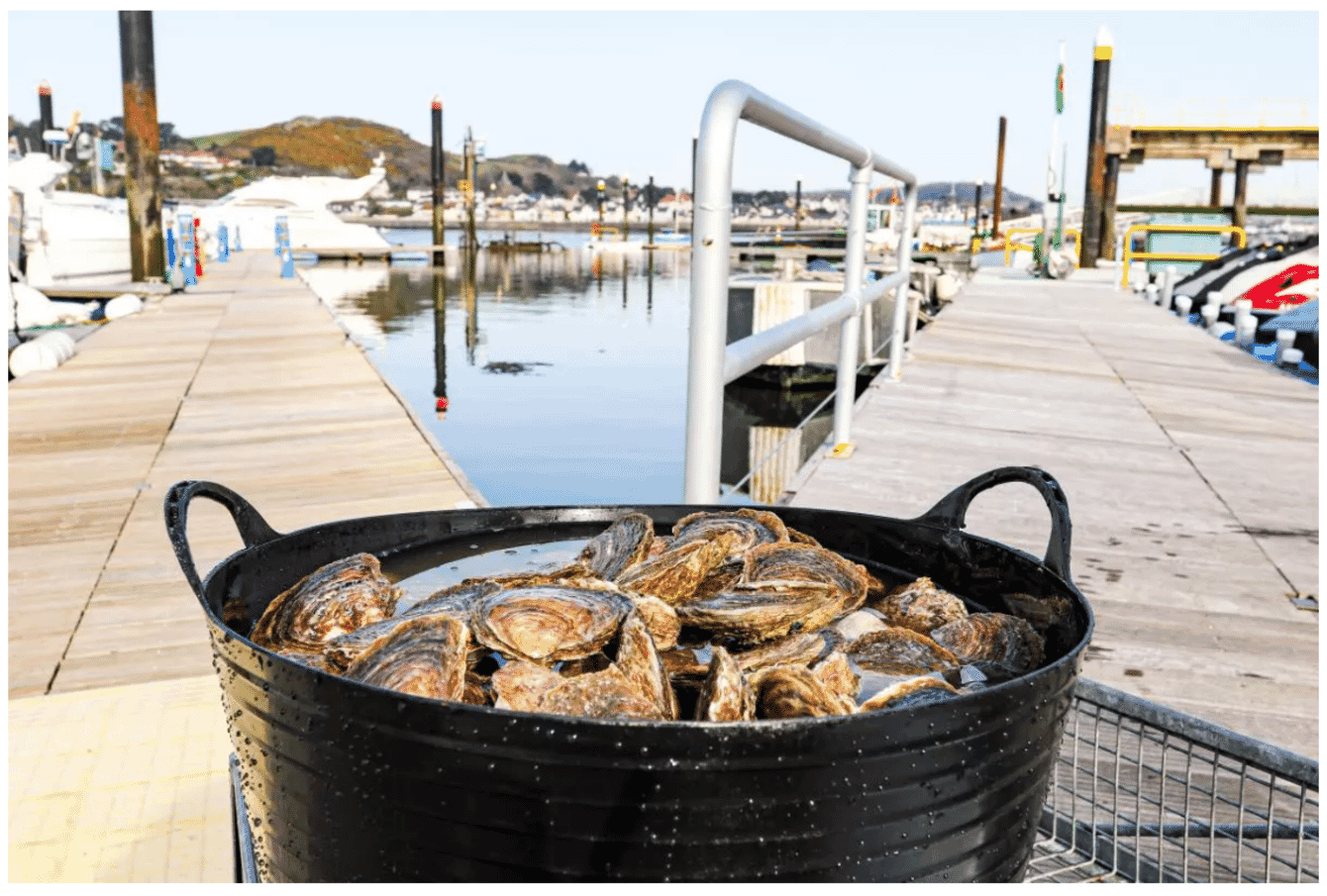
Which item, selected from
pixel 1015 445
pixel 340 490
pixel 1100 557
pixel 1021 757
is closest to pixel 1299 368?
pixel 1015 445

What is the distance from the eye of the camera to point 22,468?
19.9ft

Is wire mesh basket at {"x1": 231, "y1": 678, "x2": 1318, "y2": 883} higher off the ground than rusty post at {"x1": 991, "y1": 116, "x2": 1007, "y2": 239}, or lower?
lower

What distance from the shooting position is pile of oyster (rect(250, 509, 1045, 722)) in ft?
4.11

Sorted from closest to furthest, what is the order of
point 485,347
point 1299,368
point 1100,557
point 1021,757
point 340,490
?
point 1021,757, point 1100,557, point 340,490, point 1299,368, point 485,347

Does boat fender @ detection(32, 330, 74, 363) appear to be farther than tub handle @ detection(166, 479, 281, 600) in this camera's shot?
Yes

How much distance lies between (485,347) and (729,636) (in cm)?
1882

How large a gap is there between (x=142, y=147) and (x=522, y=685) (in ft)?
67.5

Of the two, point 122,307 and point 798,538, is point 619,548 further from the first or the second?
point 122,307

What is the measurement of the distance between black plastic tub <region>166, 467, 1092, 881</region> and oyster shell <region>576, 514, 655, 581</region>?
1.91ft

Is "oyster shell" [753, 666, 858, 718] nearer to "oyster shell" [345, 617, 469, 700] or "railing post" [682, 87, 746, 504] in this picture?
"oyster shell" [345, 617, 469, 700]

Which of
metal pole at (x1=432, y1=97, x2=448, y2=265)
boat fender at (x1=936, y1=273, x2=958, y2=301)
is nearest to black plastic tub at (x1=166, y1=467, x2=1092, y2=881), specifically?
boat fender at (x1=936, y1=273, x2=958, y2=301)

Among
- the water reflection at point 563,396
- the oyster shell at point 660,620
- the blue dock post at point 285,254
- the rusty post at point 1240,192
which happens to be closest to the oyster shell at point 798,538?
the oyster shell at point 660,620

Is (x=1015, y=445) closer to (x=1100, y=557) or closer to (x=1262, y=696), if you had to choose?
(x=1100, y=557)
